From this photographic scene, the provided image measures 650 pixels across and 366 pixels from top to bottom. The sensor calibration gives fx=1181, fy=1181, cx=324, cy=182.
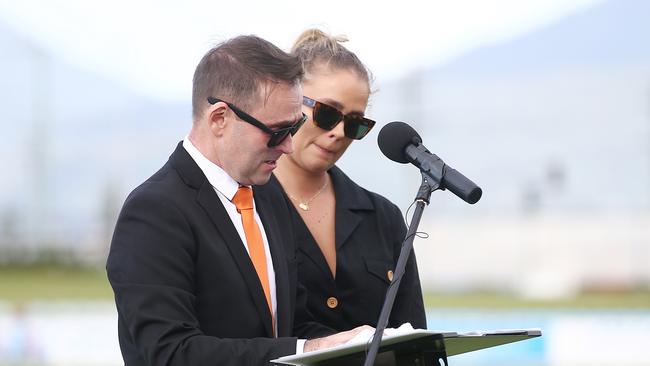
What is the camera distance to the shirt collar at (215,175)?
3.20 m

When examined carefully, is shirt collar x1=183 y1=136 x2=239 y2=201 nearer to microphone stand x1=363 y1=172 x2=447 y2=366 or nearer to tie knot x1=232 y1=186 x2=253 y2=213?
tie knot x1=232 y1=186 x2=253 y2=213

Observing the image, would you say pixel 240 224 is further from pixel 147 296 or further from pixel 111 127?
pixel 111 127

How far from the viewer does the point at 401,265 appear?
292 cm

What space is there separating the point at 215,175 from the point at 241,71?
306 millimetres

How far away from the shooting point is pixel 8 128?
96.0 feet

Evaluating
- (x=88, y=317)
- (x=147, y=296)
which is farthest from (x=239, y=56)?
(x=88, y=317)

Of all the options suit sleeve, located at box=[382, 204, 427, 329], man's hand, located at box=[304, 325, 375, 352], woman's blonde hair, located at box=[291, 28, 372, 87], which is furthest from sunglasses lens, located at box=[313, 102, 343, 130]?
man's hand, located at box=[304, 325, 375, 352]

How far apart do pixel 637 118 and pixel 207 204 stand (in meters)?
28.3

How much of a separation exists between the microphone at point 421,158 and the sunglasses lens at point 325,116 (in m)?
0.56

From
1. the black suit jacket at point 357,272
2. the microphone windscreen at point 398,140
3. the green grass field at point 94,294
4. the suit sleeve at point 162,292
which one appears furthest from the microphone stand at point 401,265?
the green grass field at point 94,294

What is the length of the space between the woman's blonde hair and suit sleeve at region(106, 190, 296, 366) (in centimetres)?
96

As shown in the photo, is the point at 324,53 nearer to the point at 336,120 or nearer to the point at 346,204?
the point at 336,120

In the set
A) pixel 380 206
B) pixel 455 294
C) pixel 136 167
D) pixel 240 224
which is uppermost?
pixel 136 167

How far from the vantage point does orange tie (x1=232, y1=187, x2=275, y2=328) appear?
10.5 feet
